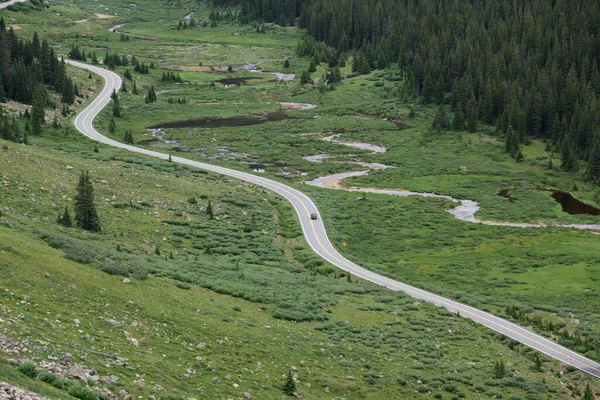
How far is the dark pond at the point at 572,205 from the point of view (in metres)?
103

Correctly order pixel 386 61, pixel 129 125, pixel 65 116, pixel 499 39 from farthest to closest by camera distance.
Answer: pixel 386 61
pixel 499 39
pixel 129 125
pixel 65 116

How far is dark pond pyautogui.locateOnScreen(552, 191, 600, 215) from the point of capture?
10302 centimetres

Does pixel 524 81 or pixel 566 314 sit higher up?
pixel 524 81

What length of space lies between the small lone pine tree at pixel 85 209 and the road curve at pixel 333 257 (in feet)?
78.7

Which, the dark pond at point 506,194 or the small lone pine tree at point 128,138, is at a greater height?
the small lone pine tree at point 128,138

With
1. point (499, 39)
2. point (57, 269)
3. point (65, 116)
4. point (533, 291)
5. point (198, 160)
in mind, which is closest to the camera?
point (57, 269)

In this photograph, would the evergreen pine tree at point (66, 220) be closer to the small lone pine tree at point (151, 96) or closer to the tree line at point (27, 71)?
the tree line at point (27, 71)

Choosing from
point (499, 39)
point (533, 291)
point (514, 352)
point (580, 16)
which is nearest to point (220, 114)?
point (499, 39)

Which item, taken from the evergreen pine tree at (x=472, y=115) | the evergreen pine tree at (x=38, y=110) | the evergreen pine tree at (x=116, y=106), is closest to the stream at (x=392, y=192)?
the evergreen pine tree at (x=472, y=115)

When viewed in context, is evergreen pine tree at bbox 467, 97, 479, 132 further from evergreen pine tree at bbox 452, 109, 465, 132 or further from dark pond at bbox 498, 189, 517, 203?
dark pond at bbox 498, 189, 517, 203

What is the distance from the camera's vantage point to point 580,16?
174375mm

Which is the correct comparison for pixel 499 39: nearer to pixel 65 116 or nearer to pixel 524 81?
pixel 524 81

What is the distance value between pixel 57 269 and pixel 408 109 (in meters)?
131

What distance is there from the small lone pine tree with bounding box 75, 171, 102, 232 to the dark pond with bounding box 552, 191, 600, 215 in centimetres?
6543
